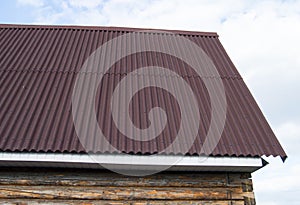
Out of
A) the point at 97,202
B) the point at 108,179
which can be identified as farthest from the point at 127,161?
the point at 97,202

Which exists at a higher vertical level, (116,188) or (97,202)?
(116,188)

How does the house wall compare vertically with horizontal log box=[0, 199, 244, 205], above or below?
above

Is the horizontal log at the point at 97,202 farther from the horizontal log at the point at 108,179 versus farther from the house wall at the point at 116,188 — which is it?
the horizontal log at the point at 108,179

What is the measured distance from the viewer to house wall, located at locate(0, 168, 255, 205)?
3.89 m

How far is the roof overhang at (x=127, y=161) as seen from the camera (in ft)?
11.8

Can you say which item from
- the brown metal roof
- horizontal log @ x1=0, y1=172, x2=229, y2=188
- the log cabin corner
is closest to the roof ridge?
the brown metal roof

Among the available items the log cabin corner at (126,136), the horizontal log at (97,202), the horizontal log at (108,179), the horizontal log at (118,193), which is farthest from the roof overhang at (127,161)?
the horizontal log at (97,202)

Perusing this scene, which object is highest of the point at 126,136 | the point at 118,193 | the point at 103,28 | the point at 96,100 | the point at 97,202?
the point at 103,28

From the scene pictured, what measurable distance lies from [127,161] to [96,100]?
143 centimetres

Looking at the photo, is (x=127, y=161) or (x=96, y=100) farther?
(x=96, y=100)

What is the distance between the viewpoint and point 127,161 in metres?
3.63

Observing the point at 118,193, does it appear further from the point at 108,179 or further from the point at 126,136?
the point at 126,136

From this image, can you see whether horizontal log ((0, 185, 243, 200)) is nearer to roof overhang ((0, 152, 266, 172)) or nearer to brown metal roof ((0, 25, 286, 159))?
Answer: roof overhang ((0, 152, 266, 172))

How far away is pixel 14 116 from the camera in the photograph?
4.25 metres
